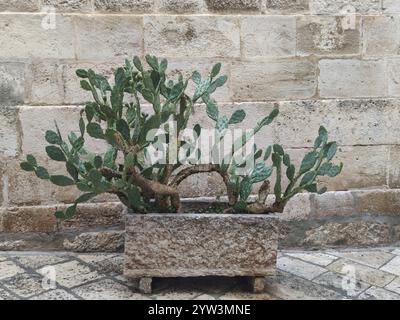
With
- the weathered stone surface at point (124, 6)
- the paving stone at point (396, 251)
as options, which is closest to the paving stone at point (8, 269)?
the weathered stone surface at point (124, 6)

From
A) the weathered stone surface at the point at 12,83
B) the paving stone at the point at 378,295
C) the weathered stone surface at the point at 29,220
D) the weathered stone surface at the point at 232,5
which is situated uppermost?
the weathered stone surface at the point at 232,5

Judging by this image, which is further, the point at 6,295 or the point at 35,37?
the point at 35,37

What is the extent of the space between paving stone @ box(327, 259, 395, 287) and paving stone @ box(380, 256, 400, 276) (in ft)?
0.20

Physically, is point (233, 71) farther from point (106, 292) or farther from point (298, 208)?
point (106, 292)

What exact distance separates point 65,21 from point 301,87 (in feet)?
5.18

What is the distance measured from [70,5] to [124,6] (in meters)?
0.33

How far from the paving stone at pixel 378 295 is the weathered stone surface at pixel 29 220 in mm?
1894

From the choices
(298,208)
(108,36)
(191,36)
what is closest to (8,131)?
(108,36)

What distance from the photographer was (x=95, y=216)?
115 inches

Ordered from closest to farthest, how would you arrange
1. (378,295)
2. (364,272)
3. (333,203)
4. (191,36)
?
1. (378,295)
2. (364,272)
3. (191,36)
4. (333,203)

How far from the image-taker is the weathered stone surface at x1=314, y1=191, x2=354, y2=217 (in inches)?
122

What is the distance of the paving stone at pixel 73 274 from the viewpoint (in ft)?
7.98

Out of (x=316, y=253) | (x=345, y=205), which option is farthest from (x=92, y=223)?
(x=345, y=205)

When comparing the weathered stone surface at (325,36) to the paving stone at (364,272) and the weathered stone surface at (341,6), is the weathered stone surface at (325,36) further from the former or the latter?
the paving stone at (364,272)
